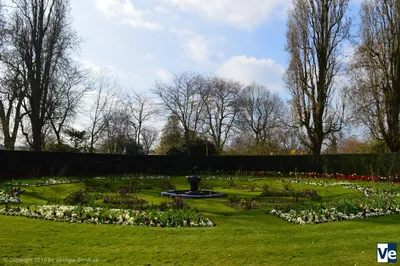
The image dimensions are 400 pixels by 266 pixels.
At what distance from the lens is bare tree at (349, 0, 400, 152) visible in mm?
21531

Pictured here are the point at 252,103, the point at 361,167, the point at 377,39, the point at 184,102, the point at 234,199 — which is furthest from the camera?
the point at 252,103

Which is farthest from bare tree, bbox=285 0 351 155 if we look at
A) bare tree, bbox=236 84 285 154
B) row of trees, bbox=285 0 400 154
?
bare tree, bbox=236 84 285 154

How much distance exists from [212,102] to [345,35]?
16218 millimetres

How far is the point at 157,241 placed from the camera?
6.24m

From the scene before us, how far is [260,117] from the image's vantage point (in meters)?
43.4

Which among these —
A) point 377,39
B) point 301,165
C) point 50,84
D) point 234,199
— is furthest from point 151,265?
point 50,84

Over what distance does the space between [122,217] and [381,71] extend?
2073 cm

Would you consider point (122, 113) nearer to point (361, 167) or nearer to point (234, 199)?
point (361, 167)

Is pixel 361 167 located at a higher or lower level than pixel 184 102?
lower

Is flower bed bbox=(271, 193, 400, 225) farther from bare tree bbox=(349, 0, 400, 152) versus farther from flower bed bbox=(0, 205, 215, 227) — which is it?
bare tree bbox=(349, 0, 400, 152)

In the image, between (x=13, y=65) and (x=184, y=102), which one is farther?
(x=184, y=102)

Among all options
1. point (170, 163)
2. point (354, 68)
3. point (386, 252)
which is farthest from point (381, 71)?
point (386, 252)

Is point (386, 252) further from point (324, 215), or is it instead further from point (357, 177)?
point (357, 177)

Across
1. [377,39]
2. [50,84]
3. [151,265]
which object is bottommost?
[151,265]
